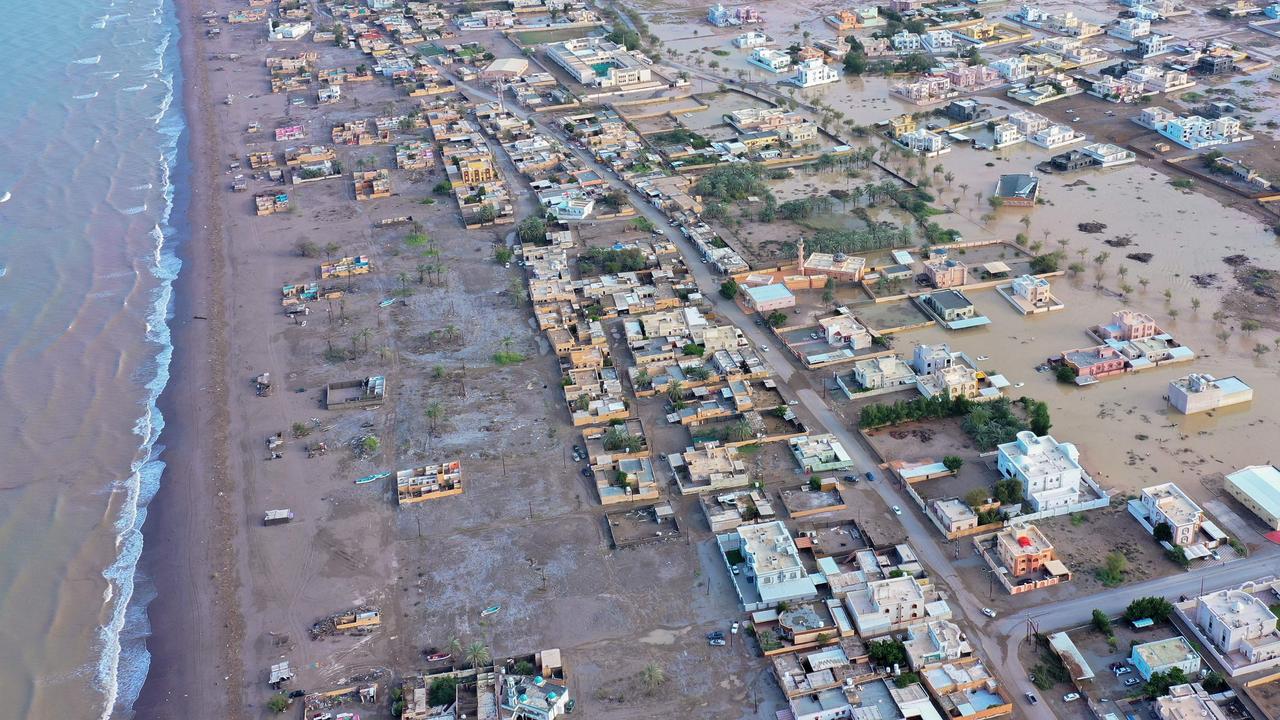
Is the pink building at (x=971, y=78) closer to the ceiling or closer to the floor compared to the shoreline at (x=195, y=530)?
closer to the ceiling

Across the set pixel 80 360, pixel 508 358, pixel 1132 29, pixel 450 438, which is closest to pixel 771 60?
pixel 1132 29

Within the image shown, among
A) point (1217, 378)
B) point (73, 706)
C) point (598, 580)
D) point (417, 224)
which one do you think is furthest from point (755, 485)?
point (417, 224)

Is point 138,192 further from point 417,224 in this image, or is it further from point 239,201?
point 417,224

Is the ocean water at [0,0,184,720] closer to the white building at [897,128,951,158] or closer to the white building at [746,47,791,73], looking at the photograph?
the white building at [746,47,791,73]

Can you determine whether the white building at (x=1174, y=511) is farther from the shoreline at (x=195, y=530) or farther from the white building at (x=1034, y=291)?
the shoreline at (x=195, y=530)

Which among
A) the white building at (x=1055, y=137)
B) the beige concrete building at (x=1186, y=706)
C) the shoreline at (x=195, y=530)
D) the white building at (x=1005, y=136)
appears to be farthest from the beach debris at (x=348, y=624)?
the white building at (x=1055, y=137)

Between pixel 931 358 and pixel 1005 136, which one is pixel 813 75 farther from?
pixel 931 358
